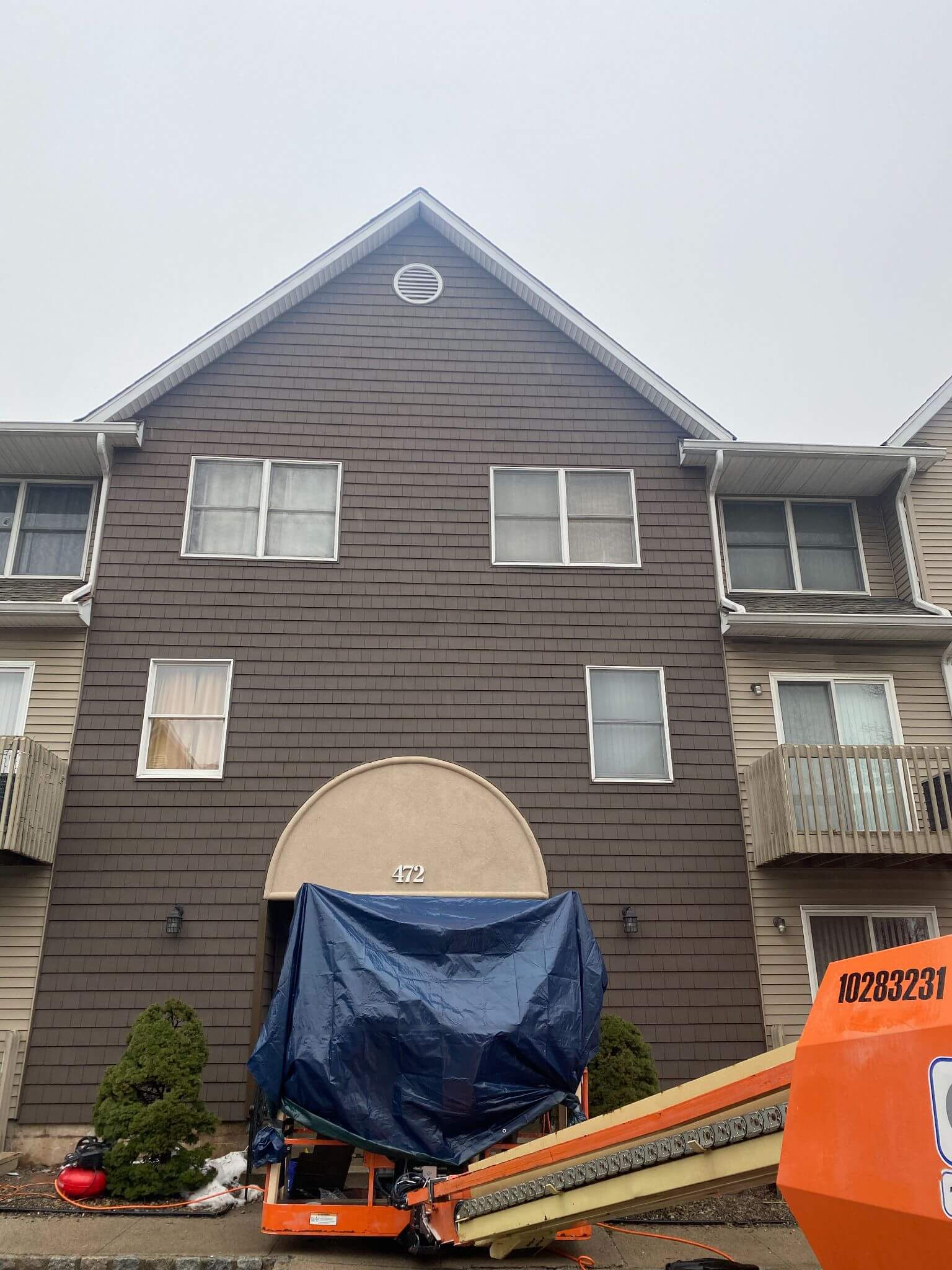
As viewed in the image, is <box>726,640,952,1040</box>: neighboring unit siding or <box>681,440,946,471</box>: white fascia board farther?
<box>681,440,946,471</box>: white fascia board

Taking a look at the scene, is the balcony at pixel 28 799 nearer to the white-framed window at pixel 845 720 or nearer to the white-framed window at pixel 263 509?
the white-framed window at pixel 263 509

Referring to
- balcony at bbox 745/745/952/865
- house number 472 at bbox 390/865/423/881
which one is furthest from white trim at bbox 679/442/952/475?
house number 472 at bbox 390/865/423/881

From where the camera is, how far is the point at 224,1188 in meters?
9.40

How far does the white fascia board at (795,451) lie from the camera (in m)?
13.4

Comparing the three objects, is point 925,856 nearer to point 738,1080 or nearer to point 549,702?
point 549,702

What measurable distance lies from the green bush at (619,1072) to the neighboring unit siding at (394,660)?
81 cm

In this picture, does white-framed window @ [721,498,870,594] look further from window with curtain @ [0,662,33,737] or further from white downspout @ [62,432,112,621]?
window with curtain @ [0,662,33,737]

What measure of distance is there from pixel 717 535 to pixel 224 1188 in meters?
9.66

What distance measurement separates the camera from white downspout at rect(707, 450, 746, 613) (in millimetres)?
12984

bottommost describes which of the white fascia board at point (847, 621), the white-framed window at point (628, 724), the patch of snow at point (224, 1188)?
the patch of snow at point (224, 1188)

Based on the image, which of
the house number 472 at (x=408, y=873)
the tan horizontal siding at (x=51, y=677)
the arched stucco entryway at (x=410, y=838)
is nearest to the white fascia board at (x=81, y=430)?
the tan horizontal siding at (x=51, y=677)

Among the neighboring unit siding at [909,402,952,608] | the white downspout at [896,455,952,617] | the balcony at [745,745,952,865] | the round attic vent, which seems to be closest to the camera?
the balcony at [745,745,952,865]

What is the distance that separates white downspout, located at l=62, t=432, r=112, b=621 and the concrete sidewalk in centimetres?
679

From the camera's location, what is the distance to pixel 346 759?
1203 cm
